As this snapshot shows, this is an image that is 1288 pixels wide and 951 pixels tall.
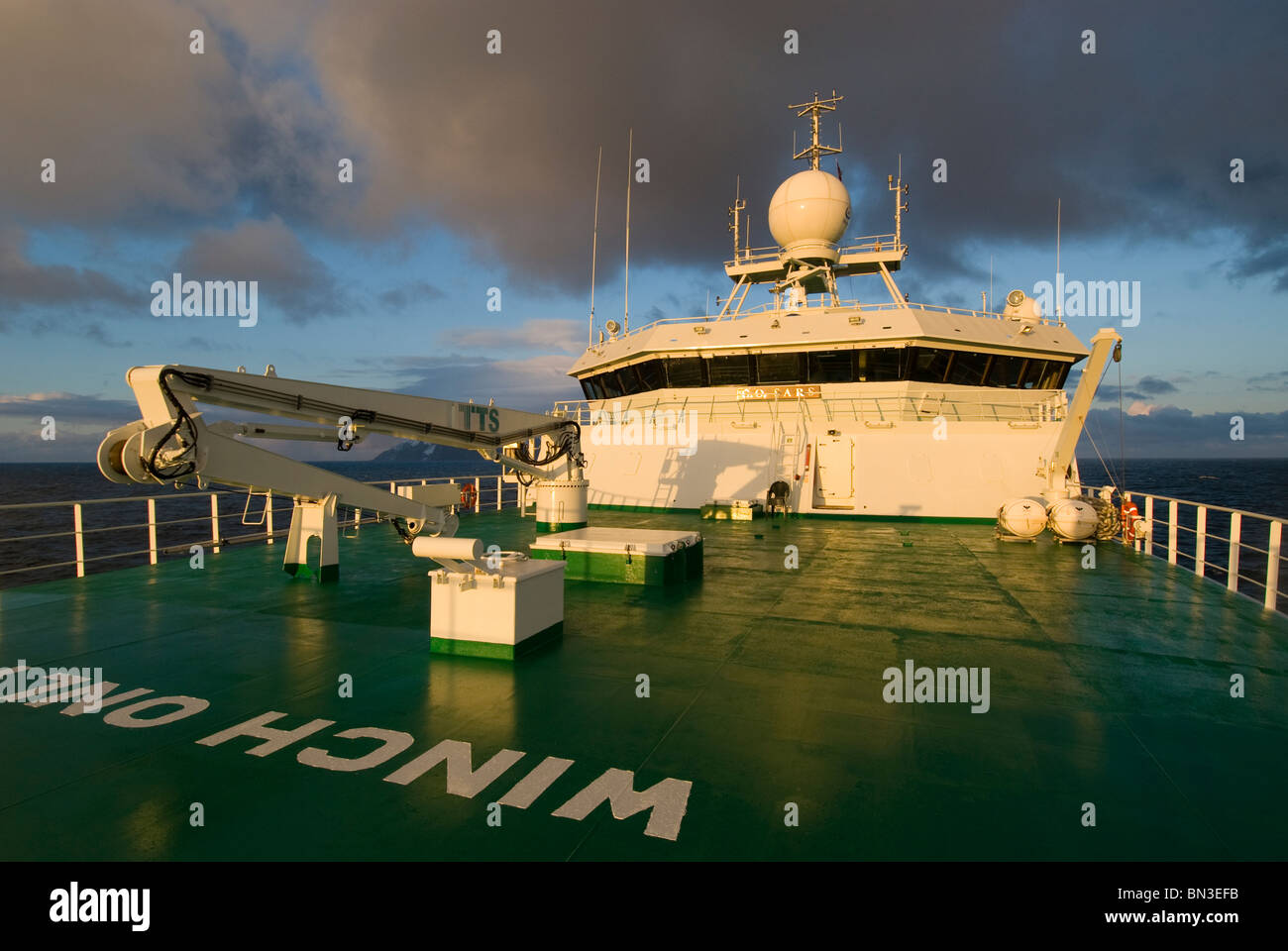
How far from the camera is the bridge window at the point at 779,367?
21.9 metres

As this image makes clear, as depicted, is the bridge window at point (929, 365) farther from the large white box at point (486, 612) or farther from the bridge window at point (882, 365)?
the large white box at point (486, 612)

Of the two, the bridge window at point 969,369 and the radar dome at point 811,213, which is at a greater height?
the radar dome at point 811,213

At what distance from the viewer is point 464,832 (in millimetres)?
3582

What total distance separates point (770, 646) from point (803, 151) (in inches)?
1003

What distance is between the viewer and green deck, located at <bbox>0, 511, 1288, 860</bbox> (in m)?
3.60

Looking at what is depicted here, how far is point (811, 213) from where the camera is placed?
25.7 meters

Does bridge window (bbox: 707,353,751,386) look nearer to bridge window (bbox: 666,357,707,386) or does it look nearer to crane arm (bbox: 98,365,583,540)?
bridge window (bbox: 666,357,707,386)

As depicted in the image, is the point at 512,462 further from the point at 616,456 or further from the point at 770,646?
the point at 616,456

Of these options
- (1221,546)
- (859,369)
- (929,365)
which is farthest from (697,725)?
(1221,546)

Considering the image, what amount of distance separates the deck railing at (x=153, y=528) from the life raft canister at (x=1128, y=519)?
15.1 metres

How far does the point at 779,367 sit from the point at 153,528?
682 inches

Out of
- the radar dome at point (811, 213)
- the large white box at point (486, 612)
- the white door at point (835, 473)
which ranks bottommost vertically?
the large white box at point (486, 612)

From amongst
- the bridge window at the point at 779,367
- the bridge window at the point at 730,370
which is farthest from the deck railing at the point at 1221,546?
the bridge window at the point at 730,370

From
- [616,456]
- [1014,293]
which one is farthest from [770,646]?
[1014,293]
